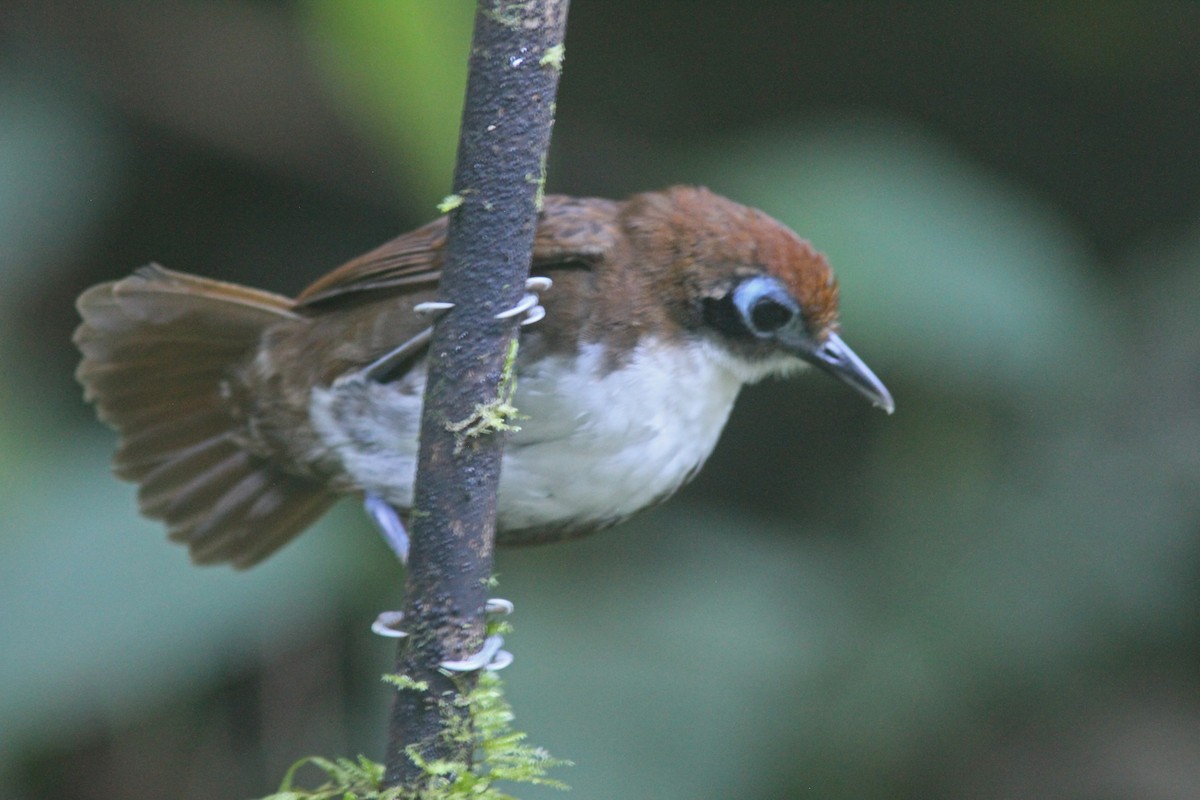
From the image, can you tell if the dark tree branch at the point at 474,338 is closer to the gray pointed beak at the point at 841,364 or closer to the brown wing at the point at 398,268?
the brown wing at the point at 398,268

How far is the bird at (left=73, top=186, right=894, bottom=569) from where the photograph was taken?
282 centimetres

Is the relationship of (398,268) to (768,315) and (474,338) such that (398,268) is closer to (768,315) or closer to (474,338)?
(768,315)

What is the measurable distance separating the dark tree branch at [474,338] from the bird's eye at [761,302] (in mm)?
1009

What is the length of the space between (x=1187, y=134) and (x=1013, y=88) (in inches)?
27.3

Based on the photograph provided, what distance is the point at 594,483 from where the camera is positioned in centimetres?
288

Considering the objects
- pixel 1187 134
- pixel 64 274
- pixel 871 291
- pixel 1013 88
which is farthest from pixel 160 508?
pixel 1187 134

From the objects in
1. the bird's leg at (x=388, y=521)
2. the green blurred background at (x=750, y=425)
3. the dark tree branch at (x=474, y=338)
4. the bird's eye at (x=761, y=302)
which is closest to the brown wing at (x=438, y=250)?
the bird's eye at (x=761, y=302)

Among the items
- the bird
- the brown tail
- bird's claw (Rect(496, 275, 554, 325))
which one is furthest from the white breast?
the brown tail

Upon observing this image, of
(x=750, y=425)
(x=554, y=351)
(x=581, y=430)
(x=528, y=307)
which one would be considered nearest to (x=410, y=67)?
A: (x=554, y=351)

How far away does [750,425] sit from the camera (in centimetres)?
558

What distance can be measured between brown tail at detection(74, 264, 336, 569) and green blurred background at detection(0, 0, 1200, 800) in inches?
10.7

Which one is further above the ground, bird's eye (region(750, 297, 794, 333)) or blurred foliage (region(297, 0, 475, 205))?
blurred foliage (region(297, 0, 475, 205))

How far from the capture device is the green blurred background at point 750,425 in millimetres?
3881

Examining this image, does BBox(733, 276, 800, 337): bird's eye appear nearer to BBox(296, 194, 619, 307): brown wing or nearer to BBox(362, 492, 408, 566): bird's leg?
BBox(296, 194, 619, 307): brown wing
